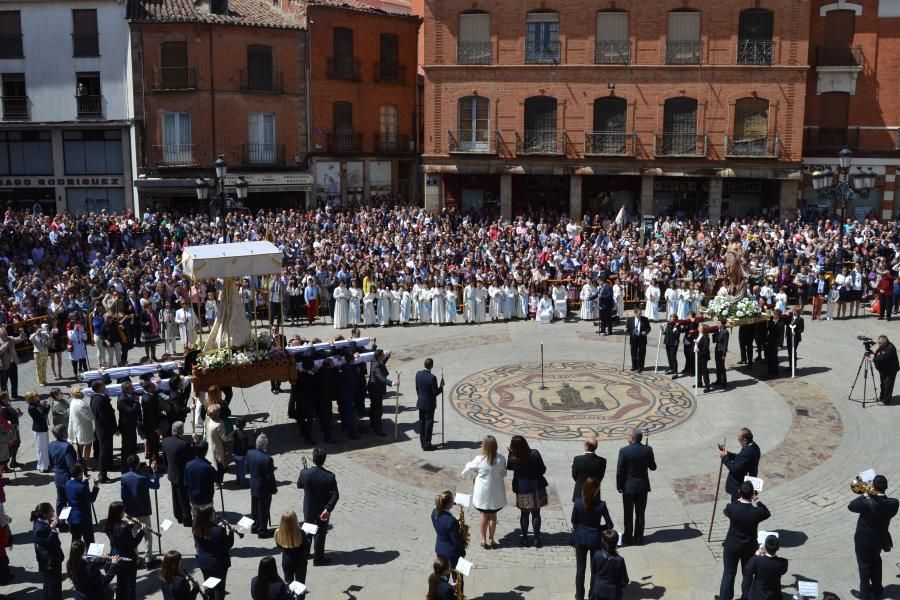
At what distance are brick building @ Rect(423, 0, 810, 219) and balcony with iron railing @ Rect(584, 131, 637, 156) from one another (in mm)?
50

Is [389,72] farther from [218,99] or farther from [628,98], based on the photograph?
[628,98]

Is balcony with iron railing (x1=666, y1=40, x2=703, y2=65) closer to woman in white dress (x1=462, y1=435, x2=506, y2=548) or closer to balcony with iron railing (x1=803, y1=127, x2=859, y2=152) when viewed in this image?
balcony with iron railing (x1=803, y1=127, x2=859, y2=152)

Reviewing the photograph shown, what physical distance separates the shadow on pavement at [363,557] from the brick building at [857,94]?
33.2 m

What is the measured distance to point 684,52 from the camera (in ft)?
130

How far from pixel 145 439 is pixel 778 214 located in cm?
3158

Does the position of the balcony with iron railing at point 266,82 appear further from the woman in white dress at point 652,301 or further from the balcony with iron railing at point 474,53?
the woman in white dress at point 652,301

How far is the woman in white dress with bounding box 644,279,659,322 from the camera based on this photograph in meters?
28.1

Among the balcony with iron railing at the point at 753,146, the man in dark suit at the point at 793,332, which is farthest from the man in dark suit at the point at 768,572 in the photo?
the balcony with iron railing at the point at 753,146

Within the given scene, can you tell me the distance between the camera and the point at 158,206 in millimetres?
42562

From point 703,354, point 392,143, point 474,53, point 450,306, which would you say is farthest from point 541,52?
point 703,354

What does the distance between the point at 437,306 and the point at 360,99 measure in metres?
20.2

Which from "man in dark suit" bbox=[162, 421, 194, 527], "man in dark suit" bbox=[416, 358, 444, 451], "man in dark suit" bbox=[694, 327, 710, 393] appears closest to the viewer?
"man in dark suit" bbox=[162, 421, 194, 527]

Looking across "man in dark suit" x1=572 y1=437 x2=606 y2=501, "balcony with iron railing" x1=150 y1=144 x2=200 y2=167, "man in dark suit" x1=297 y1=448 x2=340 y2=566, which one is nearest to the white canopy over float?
"man in dark suit" x1=297 y1=448 x2=340 y2=566

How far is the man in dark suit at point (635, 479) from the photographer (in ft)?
42.5
